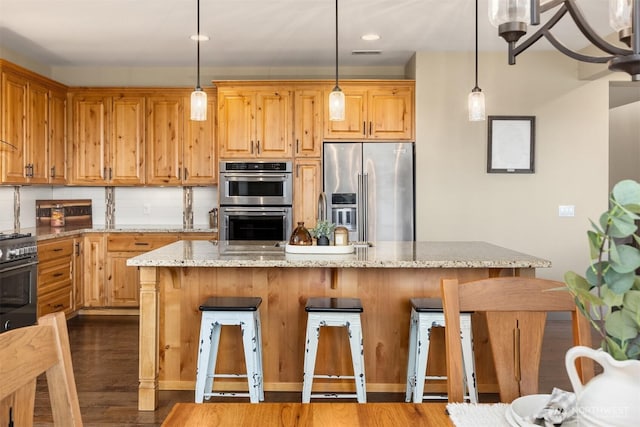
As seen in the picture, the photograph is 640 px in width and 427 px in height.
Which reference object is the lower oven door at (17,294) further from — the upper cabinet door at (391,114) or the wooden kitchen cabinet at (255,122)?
the upper cabinet door at (391,114)

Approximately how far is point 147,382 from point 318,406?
2.11m

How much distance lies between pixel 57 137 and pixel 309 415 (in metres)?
5.17

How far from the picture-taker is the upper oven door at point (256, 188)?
17.2 feet

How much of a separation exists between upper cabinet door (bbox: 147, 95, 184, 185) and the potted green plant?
5175 millimetres

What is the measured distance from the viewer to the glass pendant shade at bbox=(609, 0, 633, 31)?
126 cm

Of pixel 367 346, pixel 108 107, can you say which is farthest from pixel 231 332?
pixel 108 107

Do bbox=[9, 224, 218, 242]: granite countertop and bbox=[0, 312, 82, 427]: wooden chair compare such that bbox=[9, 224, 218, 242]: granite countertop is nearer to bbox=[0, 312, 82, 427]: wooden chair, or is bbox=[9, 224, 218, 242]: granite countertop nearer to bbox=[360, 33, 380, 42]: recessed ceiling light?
bbox=[360, 33, 380, 42]: recessed ceiling light

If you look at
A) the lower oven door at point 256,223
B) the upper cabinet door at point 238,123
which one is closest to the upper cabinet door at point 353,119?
the upper cabinet door at point 238,123

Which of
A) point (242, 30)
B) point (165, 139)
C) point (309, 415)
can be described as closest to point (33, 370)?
point (309, 415)

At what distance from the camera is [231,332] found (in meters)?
3.29

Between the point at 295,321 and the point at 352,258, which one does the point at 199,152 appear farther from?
the point at 352,258

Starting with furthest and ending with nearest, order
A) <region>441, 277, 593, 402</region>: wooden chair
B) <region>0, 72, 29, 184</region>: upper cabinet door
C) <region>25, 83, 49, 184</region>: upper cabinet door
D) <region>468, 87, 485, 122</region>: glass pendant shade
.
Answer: <region>25, 83, 49, 184</region>: upper cabinet door, <region>0, 72, 29, 184</region>: upper cabinet door, <region>468, 87, 485, 122</region>: glass pendant shade, <region>441, 277, 593, 402</region>: wooden chair

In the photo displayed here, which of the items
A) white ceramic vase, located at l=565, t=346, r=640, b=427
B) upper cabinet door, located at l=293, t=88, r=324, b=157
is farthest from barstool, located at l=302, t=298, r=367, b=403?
upper cabinet door, located at l=293, t=88, r=324, b=157

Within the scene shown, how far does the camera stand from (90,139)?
5.65 m
